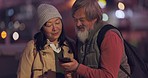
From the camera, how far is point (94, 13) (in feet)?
11.5

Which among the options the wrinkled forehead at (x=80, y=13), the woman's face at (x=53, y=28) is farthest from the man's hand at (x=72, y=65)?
the woman's face at (x=53, y=28)

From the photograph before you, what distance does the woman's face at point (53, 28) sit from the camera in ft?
12.8

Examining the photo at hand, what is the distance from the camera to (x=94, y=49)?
346cm

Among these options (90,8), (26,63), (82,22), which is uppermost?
(90,8)

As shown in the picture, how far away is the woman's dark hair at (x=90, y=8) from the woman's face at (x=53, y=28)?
1.30 feet

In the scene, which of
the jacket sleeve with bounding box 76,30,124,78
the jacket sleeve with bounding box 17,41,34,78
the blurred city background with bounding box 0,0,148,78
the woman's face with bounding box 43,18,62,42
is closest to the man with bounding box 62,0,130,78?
the jacket sleeve with bounding box 76,30,124,78

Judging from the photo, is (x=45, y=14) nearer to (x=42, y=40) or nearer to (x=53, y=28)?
(x=53, y=28)

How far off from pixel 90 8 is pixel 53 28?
537 millimetres

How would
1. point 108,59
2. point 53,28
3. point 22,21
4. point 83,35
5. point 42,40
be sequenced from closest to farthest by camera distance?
1. point 108,59
2. point 83,35
3. point 53,28
4. point 42,40
5. point 22,21

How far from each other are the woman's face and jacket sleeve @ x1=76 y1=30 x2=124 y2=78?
0.63m

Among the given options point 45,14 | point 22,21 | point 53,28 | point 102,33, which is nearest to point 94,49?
point 102,33

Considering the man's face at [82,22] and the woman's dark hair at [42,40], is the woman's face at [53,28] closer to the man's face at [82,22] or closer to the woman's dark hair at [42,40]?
the woman's dark hair at [42,40]

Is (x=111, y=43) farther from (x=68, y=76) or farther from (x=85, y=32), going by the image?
(x=68, y=76)

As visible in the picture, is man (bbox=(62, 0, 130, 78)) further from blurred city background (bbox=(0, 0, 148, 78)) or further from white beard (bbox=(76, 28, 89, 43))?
blurred city background (bbox=(0, 0, 148, 78))
